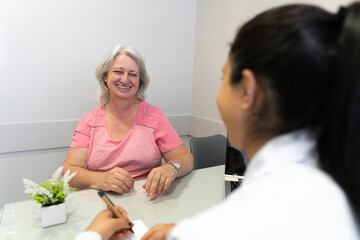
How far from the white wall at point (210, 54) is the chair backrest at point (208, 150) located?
1.22 feet

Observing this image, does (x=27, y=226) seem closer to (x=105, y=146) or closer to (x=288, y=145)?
(x=105, y=146)

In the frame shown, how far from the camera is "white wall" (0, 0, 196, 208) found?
183 centimetres

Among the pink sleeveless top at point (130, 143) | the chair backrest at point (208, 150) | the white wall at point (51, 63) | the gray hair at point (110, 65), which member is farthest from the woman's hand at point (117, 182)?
the white wall at point (51, 63)

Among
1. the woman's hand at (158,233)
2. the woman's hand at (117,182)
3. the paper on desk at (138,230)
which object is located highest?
the woman's hand at (158,233)

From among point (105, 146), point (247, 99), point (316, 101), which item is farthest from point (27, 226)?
point (316, 101)

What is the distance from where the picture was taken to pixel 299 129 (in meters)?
0.45

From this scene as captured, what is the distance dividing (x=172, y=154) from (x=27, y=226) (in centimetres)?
84

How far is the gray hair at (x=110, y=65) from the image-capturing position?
1.53 metres

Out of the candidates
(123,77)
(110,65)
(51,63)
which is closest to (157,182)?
(123,77)

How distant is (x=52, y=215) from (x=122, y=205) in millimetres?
270

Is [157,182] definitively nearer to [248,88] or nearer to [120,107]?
[120,107]

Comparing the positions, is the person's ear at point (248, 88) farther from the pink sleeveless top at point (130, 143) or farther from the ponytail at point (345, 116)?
the pink sleeveless top at point (130, 143)

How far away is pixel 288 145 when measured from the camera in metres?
0.44

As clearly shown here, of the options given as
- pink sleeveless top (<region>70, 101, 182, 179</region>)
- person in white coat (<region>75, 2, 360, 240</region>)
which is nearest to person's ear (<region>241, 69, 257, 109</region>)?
person in white coat (<region>75, 2, 360, 240</region>)
